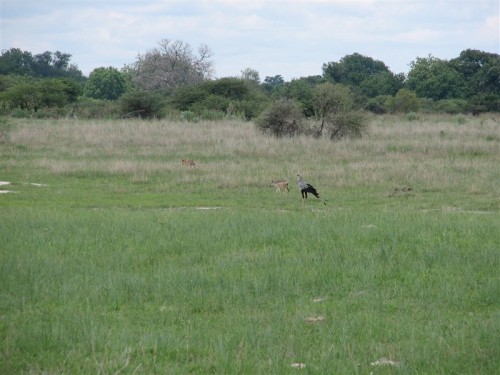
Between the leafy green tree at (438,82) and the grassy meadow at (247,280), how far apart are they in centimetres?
5984

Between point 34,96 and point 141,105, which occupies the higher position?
point 34,96

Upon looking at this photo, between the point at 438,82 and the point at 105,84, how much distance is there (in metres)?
36.9

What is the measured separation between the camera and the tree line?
46275 millimetres

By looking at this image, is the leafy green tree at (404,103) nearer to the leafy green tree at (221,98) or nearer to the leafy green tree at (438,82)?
the leafy green tree at (221,98)

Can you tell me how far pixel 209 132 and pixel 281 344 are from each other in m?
27.3

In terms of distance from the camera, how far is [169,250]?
36.3 ft

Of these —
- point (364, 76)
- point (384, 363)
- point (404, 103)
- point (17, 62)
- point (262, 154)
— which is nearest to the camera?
point (384, 363)

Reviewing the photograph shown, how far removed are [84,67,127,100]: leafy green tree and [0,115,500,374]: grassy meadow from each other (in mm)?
67399

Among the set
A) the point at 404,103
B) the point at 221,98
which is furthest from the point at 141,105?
the point at 404,103

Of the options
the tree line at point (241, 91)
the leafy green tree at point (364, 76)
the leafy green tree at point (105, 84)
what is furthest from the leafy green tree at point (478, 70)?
the leafy green tree at point (105, 84)

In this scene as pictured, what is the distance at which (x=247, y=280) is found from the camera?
→ 9.13 m

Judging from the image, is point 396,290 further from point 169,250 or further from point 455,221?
point 455,221

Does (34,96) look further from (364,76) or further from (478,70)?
(478,70)

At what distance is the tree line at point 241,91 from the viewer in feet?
152
